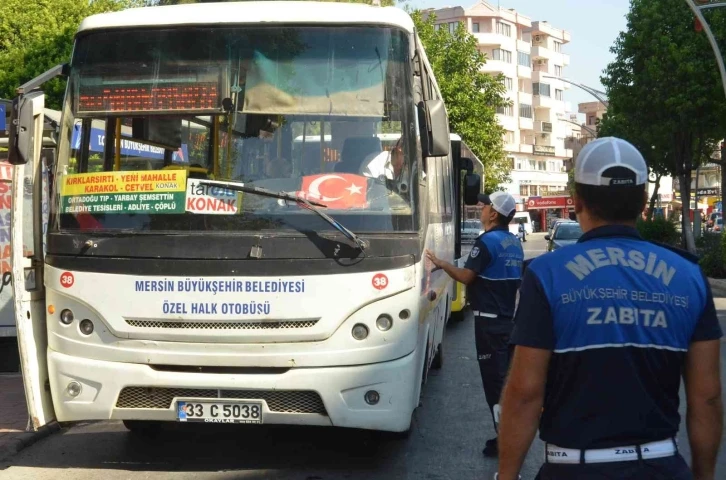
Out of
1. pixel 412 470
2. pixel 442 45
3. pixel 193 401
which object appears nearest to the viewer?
pixel 193 401

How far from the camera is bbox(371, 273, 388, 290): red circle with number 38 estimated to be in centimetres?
628

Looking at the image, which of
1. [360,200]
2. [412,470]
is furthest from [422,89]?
[412,470]

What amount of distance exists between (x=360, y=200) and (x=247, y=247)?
2.53ft

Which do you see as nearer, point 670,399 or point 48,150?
point 670,399

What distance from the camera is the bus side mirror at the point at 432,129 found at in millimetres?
6637

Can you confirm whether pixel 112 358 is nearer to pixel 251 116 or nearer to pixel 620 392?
pixel 251 116

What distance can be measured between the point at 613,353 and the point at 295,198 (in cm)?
372

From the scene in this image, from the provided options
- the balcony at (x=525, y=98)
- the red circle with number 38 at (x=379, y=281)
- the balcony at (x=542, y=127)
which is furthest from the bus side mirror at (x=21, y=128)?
the balcony at (x=542, y=127)

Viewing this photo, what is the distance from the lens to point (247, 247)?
632cm

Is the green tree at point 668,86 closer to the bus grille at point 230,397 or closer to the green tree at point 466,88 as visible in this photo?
the green tree at point 466,88

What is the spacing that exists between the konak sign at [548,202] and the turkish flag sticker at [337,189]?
9154cm

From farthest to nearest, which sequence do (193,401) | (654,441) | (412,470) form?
(412,470), (193,401), (654,441)

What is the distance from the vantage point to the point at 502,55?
9994 centimetres

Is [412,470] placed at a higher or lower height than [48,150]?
lower
